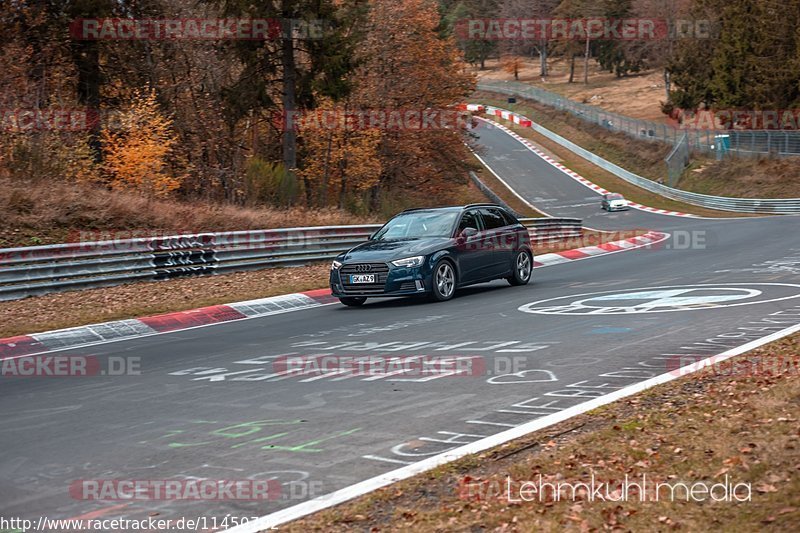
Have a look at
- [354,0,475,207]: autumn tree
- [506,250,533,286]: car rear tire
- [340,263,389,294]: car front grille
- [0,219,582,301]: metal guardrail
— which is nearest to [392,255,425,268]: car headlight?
[340,263,389,294]: car front grille

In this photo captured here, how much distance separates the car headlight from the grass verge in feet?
27.1

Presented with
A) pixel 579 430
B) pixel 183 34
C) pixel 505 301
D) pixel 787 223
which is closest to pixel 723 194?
pixel 787 223

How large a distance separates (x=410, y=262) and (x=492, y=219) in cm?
300

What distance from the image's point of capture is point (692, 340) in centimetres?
1091

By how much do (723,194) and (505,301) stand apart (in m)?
48.2

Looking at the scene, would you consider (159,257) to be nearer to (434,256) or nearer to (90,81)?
(434,256)

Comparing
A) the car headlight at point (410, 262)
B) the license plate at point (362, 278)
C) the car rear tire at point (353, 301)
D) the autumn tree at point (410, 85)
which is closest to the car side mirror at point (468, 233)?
the car headlight at point (410, 262)

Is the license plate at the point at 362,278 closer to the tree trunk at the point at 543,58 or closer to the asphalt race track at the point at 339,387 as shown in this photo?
the asphalt race track at the point at 339,387

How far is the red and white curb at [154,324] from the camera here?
510 inches

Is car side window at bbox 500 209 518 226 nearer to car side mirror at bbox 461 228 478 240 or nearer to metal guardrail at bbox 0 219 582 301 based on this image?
car side mirror at bbox 461 228 478 240

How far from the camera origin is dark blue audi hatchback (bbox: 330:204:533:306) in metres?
15.8

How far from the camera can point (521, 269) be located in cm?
1872

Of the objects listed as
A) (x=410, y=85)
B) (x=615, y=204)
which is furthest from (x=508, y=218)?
(x=615, y=204)

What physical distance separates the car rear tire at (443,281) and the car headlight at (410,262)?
1.14 feet
